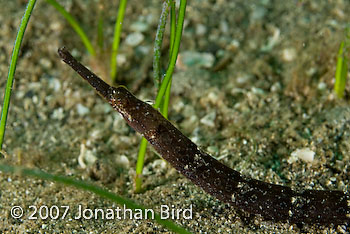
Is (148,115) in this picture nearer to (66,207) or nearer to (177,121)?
(66,207)

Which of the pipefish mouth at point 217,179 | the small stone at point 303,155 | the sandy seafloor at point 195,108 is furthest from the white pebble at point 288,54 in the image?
the pipefish mouth at point 217,179

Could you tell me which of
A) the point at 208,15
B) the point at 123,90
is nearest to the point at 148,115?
the point at 123,90

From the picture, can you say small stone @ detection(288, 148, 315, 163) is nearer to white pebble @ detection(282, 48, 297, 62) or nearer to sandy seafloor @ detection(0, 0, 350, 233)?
sandy seafloor @ detection(0, 0, 350, 233)

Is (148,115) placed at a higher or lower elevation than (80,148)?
lower

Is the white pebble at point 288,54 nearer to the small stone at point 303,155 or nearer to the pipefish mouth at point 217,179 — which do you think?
the small stone at point 303,155

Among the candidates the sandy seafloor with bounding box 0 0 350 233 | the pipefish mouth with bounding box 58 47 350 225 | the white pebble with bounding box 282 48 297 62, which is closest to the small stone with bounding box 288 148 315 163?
the sandy seafloor with bounding box 0 0 350 233

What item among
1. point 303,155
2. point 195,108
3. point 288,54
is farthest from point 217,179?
point 288,54
